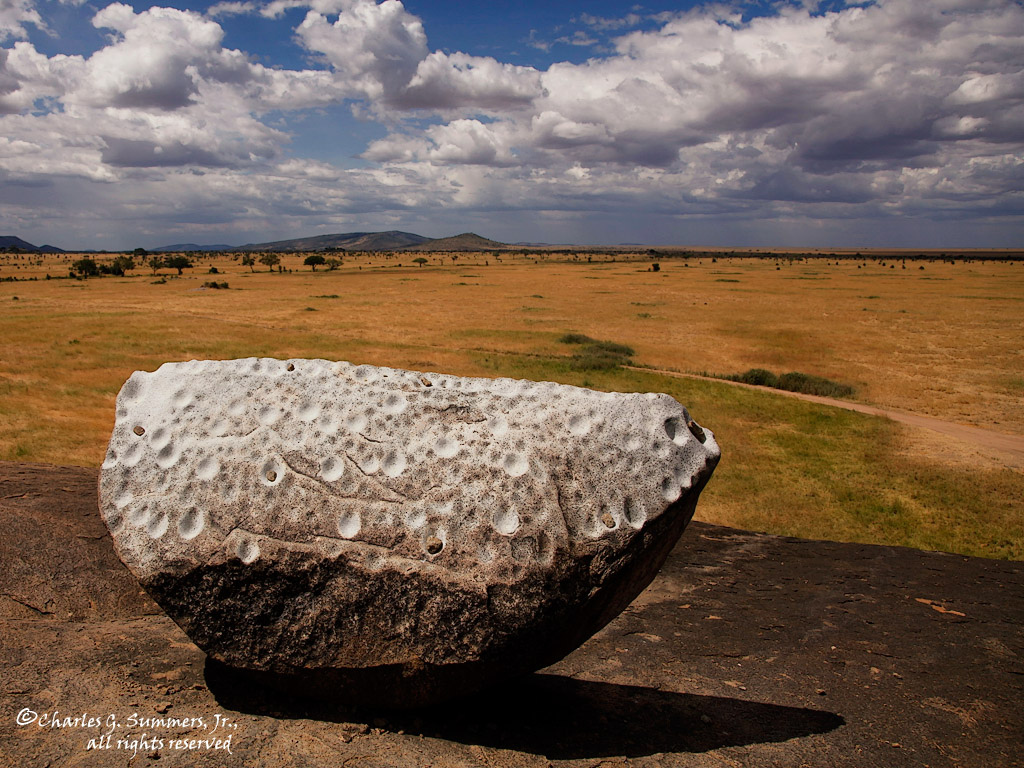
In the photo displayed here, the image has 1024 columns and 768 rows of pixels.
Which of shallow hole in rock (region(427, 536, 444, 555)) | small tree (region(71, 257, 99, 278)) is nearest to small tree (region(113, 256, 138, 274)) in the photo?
small tree (region(71, 257, 99, 278))

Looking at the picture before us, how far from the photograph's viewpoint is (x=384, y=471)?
14.9 ft

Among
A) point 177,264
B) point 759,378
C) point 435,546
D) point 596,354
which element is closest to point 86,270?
point 177,264

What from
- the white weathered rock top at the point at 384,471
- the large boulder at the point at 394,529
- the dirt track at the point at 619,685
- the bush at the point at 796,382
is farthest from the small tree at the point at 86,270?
the large boulder at the point at 394,529

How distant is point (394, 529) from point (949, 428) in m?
21.7

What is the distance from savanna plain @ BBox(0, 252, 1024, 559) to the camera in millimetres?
14047

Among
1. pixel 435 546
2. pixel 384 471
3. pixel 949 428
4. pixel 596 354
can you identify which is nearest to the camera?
pixel 435 546

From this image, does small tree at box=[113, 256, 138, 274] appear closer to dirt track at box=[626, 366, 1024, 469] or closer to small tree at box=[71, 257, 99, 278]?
small tree at box=[71, 257, 99, 278]

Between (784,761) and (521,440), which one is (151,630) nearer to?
(521,440)

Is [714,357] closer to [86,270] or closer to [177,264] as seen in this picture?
[86,270]

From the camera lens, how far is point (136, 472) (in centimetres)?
457

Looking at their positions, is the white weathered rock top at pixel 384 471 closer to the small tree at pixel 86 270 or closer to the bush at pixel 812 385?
the bush at pixel 812 385

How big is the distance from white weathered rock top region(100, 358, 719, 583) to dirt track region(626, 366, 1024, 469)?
53.6 ft

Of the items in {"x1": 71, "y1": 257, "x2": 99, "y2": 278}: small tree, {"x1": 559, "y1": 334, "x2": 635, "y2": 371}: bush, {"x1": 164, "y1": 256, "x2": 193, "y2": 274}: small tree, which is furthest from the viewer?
{"x1": 164, "y1": 256, "x2": 193, "y2": 274}: small tree

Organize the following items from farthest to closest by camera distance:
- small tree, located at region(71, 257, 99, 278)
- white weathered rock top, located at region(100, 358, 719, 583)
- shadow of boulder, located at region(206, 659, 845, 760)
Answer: small tree, located at region(71, 257, 99, 278), shadow of boulder, located at region(206, 659, 845, 760), white weathered rock top, located at region(100, 358, 719, 583)
